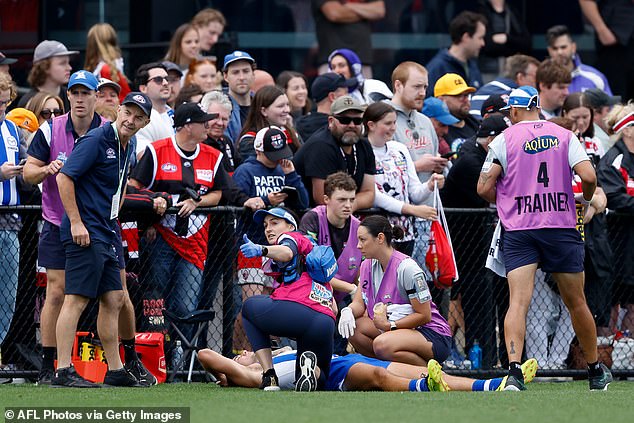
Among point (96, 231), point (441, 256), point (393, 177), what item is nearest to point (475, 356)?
point (441, 256)

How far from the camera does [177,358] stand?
11125 millimetres

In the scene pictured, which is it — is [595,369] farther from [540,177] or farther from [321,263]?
[321,263]

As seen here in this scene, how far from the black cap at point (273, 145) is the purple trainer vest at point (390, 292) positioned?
1317 mm

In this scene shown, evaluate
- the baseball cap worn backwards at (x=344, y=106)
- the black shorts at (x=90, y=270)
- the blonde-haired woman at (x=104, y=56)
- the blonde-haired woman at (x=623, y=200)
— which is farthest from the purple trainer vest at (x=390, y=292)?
the blonde-haired woman at (x=104, y=56)

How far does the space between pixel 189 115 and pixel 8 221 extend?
5.56 feet

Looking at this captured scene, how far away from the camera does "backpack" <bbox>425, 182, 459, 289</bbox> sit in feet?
36.9

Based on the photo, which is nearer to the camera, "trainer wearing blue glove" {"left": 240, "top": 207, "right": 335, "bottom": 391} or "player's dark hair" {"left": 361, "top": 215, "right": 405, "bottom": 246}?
"trainer wearing blue glove" {"left": 240, "top": 207, "right": 335, "bottom": 391}

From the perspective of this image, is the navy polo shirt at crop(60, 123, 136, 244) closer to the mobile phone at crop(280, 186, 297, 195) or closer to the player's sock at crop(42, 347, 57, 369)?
the player's sock at crop(42, 347, 57, 369)

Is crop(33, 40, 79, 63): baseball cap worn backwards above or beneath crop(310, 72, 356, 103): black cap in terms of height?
above

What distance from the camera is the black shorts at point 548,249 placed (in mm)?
10016

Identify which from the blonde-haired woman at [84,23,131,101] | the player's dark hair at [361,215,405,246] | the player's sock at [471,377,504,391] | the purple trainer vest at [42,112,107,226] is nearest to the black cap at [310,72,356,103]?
the blonde-haired woman at [84,23,131,101]

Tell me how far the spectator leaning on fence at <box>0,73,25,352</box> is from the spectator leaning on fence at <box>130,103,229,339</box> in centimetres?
99

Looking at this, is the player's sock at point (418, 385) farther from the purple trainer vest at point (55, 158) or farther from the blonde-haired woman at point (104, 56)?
the blonde-haired woman at point (104, 56)

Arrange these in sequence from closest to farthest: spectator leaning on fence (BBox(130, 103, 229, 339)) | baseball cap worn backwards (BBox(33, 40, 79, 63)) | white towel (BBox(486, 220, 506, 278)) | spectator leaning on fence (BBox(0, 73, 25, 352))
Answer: white towel (BBox(486, 220, 506, 278))
spectator leaning on fence (BBox(0, 73, 25, 352))
spectator leaning on fence (BBox(130, 103, 229, 339))
baseball cap worn backwards (BBox(33, 40, 79, 63))
